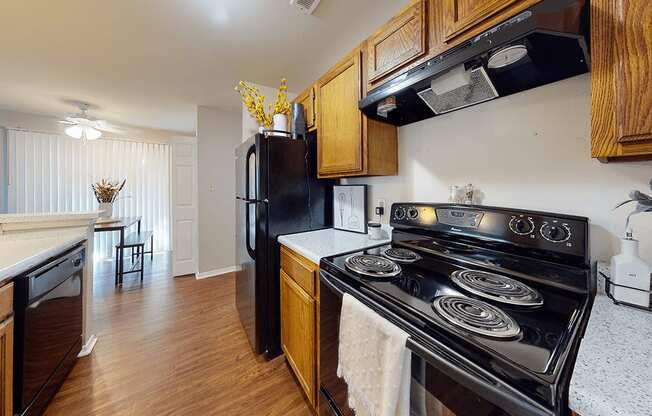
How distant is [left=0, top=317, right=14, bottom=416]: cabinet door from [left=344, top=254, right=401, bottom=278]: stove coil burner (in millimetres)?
1451

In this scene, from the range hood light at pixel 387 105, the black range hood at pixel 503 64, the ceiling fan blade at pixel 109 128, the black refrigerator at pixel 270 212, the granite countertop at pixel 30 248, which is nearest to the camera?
the black range hood at pixel 503 64

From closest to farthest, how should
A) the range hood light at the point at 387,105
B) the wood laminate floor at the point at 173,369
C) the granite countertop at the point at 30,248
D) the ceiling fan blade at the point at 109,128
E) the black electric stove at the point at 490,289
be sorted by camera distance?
the black electric stove at the point at 490,289
the granite countertop at the point at 30,248
the range hood light at the point at 387,105
the wood laminate floor at the point at 173,369
the ceiling fan blade at the point at 109,128

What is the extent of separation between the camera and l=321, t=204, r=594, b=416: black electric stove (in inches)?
17.8

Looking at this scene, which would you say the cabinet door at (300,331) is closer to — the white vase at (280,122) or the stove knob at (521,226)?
the stove knob at (521,226)

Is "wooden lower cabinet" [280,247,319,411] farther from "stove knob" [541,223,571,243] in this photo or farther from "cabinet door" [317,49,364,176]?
"stove knob" [541,223,571,243]

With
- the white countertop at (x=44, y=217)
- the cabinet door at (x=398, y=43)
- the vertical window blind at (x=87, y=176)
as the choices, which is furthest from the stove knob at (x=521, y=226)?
the vertical window blind at (x=87, y=176)

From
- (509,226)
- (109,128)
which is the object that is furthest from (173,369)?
(109,128)

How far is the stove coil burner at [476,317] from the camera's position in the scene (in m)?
0.53

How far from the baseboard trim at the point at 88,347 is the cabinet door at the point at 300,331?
4.85ft

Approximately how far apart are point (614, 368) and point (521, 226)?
0.60 meters

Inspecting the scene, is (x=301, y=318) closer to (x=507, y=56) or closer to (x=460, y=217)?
(x=460, y=217)

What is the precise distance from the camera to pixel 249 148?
1742 millimetres

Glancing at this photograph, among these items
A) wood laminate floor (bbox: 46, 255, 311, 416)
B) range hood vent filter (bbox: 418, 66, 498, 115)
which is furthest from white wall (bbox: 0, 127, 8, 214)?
range hood vent filter (bbox: 418, 66, 498, 115)

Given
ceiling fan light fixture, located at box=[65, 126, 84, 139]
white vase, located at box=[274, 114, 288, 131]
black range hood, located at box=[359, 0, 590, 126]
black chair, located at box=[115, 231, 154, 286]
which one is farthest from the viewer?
black chair, located at box=[115, 231, 154, 286]
